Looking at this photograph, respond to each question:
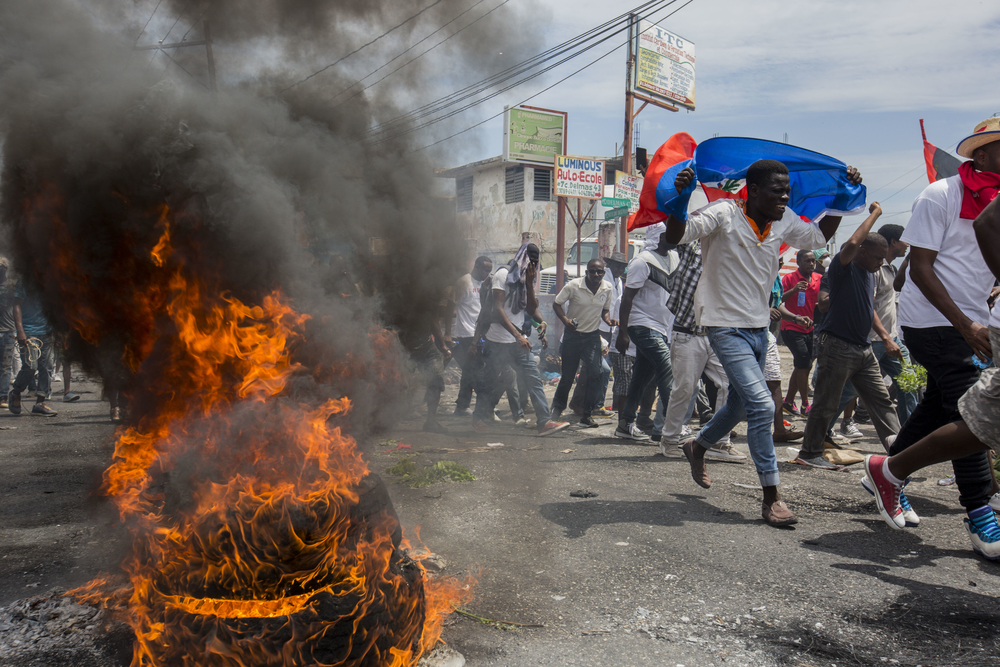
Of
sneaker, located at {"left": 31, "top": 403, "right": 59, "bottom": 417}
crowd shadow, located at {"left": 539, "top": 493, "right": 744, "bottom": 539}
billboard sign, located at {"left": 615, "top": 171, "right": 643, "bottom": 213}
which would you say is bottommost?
sneaker, located at {"left": 31, "top": 403, "right": 59, "bottom": 417}

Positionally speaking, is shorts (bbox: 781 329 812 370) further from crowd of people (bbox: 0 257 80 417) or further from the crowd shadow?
crowd of people (bbox: 0 257 80 417)

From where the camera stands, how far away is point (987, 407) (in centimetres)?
306

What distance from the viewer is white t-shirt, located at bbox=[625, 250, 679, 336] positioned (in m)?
6.80

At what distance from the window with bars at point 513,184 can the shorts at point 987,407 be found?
28.1 meters

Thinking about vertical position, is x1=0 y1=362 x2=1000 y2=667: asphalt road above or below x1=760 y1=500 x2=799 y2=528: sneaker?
below

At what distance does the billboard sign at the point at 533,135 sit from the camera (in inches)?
935

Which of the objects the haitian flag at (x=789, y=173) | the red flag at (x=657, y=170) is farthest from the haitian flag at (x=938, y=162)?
the red flag at (x=657, y=170)

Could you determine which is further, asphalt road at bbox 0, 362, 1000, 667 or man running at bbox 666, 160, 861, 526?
man running at bbox 666, 160, 861, 526

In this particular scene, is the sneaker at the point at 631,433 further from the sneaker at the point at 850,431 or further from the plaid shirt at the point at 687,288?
the sneaker at the point at 850,431

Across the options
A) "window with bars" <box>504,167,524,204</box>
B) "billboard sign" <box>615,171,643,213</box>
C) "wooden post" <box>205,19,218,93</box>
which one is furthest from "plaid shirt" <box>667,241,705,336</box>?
"window with bars" <box>504,167,524,204</box>

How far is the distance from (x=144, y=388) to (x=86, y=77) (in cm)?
158

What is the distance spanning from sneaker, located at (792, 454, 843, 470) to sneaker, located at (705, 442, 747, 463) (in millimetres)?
502

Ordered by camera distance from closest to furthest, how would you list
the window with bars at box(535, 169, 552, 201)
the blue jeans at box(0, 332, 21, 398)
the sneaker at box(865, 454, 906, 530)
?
the sneaker at box(865, 454, 906, 530) → the blue jeans at box(0, 332, 21, 398) → the window with bars at box(535, 169, 552, 201)

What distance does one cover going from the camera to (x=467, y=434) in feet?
25.4
